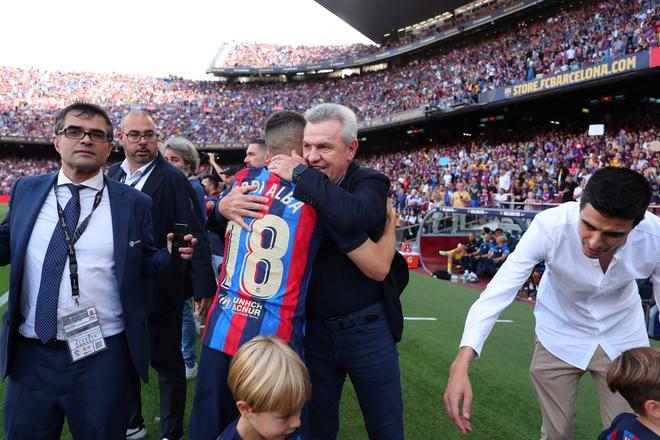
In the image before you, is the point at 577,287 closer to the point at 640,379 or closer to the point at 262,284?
the point at 640,379

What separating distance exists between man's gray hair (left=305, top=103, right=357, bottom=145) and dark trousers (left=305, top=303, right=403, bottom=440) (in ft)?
2.48

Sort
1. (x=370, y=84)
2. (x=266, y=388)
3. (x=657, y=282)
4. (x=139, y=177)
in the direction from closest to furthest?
(x=266, y=388), (x=657, y=282), (x=139, y=177), (x=370, y=84)

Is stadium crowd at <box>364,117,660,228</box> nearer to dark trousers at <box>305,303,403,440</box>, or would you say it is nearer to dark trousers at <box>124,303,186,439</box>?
dark trousers at <box>124,303,186,439</box>

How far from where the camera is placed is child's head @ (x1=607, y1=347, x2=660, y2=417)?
1796mm

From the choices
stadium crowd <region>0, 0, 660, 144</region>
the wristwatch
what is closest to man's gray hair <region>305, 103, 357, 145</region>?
the wristwatch

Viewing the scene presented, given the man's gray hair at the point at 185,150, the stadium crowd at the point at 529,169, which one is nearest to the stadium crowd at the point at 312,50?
the stadium crowd at the point at 529,169

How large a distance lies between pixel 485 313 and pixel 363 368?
569 mm

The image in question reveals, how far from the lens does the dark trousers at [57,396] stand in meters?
2.00

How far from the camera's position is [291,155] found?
6.55 ft

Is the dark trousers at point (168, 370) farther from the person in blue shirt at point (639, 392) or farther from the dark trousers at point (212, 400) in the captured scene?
the person in blue shirt at point (639, 392)

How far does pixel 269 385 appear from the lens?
1586 mm

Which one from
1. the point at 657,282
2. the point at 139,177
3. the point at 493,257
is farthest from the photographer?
the point at 493,257

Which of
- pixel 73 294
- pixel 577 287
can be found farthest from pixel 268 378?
pixel 577 287

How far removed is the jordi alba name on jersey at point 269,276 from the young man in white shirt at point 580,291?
67 cm
